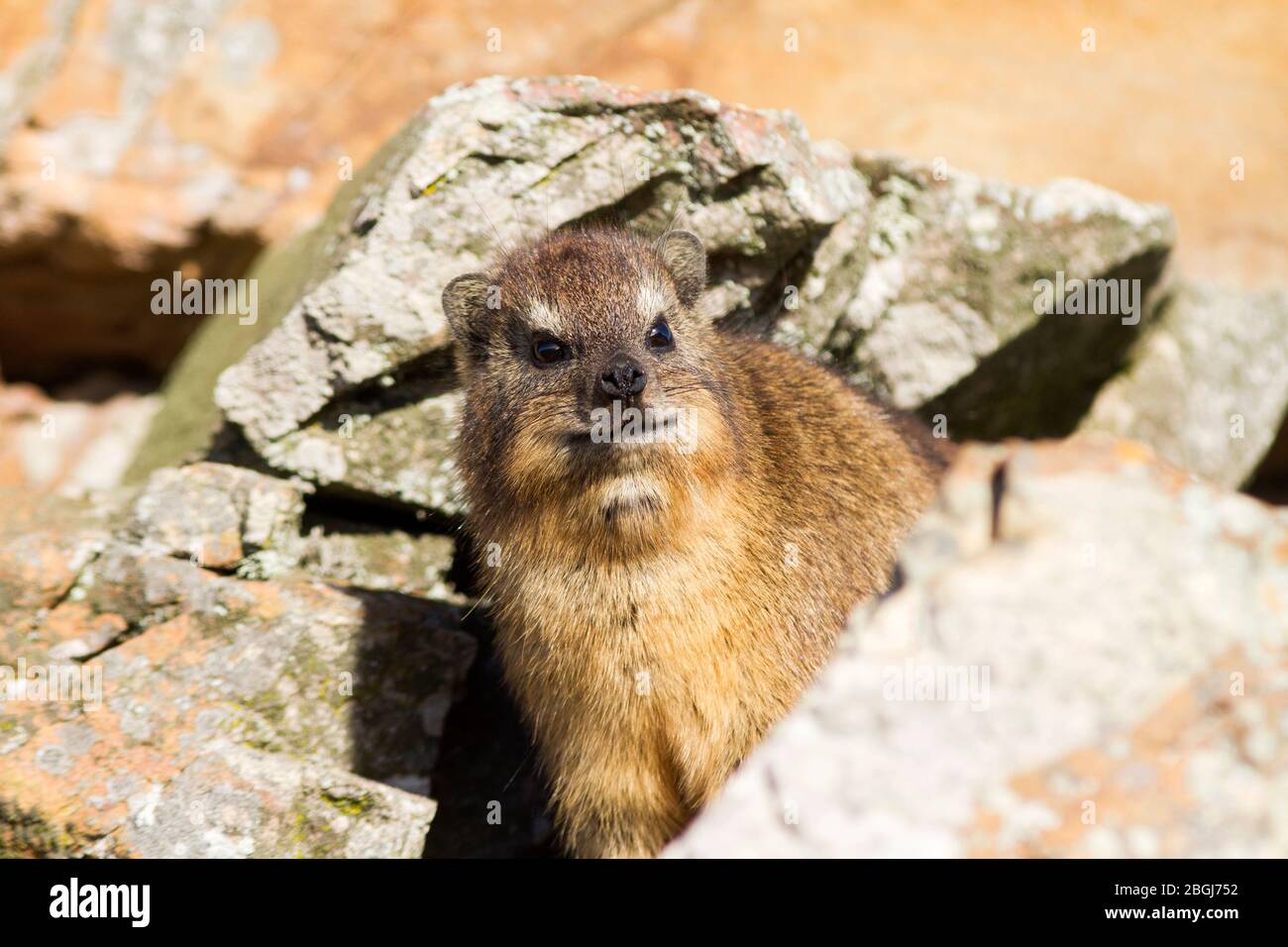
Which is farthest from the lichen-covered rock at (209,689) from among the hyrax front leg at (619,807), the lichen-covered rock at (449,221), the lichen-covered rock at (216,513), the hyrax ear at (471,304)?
the hyrax ear at (471,304)

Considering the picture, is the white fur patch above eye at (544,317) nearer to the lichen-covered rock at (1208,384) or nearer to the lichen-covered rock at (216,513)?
the lichen-covered rock at (216,513)

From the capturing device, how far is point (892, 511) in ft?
21.2

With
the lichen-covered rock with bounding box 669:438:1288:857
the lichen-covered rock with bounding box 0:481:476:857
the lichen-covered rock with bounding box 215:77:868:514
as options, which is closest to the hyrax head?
the lichen-covered rock with bounding box 215:77:868:514

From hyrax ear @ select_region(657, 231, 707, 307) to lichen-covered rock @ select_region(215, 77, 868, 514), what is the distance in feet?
3.47

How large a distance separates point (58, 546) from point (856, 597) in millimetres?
4278

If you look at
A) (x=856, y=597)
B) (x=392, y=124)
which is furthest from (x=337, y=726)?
(x=392, y=124)

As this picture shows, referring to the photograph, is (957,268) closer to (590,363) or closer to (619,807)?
(590,363)

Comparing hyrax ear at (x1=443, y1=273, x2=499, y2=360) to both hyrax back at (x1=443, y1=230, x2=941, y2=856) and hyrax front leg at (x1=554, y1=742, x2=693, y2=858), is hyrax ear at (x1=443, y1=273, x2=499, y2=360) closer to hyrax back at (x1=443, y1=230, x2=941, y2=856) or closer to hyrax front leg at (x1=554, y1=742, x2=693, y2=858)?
hyrax back at (x1=443, y1=230, x2=941, y2=856)

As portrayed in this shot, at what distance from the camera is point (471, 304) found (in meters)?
6.36

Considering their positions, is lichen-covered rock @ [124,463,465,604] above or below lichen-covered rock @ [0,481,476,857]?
above

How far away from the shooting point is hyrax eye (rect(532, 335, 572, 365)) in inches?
230

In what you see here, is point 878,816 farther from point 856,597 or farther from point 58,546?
point 58,546

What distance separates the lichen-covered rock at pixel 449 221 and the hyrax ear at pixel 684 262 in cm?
106

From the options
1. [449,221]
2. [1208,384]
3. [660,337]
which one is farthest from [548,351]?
[1208,384]
